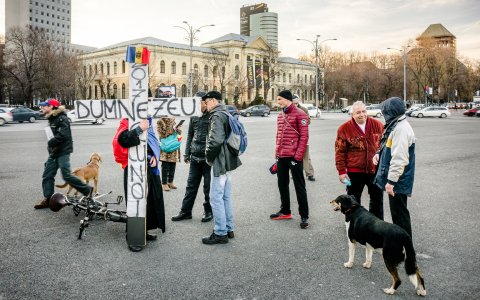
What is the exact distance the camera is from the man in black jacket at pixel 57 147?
6.77m

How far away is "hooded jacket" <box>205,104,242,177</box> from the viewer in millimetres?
5195

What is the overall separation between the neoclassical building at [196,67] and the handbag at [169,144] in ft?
202

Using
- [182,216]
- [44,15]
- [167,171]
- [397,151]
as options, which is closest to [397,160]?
[397,151]

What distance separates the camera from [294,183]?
240 inches

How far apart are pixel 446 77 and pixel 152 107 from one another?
9193cm

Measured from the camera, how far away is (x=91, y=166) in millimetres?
7723

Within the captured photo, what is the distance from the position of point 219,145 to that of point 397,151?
2115 mm

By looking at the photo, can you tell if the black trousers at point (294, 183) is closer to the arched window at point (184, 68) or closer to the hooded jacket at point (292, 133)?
the hooded jacket at point (292, 133)

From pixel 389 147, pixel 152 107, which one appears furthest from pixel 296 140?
pixel 152 107

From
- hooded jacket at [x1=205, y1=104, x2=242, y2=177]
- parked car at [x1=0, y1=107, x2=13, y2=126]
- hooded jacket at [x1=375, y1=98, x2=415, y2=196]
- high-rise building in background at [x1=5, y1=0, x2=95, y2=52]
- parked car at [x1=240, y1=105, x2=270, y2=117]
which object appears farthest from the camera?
high-rise building in background at [x1=5, y1=0, x2=95, y2=52]

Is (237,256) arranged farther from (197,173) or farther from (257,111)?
(257,111)

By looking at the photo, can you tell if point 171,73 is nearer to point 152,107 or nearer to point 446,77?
point 446,77

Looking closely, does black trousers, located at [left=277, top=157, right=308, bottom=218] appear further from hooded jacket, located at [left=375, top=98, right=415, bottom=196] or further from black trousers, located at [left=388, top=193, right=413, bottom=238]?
black trousers, located at [left=388, top=193, right=413, bottom=238]

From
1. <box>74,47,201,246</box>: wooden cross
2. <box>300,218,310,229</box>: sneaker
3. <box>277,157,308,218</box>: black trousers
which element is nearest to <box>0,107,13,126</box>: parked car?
<box>74,47,201,246</box>: wooden cross
